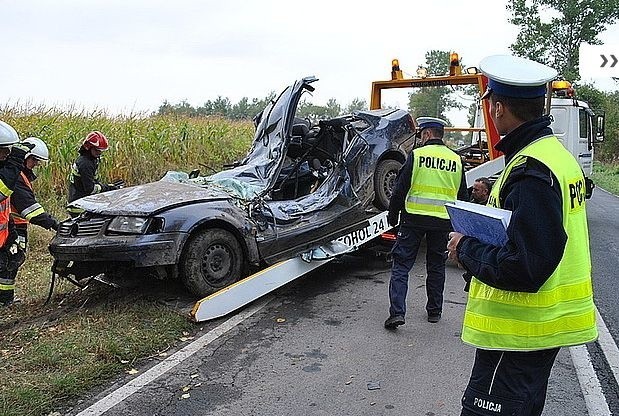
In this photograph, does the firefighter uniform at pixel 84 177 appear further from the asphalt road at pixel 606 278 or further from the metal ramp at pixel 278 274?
the asphalt road at pixel 606 278

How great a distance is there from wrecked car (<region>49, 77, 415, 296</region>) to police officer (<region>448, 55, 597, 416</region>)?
11.1ft

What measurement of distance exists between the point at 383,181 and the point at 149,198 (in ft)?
9.22

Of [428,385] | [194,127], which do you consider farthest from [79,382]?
[194,127]

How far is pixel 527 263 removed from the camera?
2020 millimetres

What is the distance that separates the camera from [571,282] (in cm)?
217

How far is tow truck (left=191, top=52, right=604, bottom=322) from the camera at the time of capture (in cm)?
541

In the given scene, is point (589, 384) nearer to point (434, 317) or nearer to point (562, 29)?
point (434, 317)

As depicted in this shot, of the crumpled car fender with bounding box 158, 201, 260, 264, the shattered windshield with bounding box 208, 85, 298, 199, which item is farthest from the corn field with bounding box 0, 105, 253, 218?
the crumpled car fender with bounding box 158, 201, 260, 264

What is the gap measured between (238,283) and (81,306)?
1.43m

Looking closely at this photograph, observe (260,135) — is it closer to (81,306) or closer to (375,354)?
(81,306)

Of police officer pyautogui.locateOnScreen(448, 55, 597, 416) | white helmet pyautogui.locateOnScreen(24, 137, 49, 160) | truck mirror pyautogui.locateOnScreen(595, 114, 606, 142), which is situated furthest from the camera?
truck mirror pyautogui.locateOnScreen(595, 114, 606, 142)

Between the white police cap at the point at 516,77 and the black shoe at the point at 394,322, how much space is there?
3.07 meters

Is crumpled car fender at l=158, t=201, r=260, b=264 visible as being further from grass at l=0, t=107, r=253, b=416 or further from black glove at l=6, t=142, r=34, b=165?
black glove at l=6, t=142, r=34, b=165

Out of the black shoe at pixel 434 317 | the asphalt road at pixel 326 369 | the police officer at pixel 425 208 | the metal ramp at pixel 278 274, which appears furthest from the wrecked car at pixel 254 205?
the black shoe at pixel 434 317
